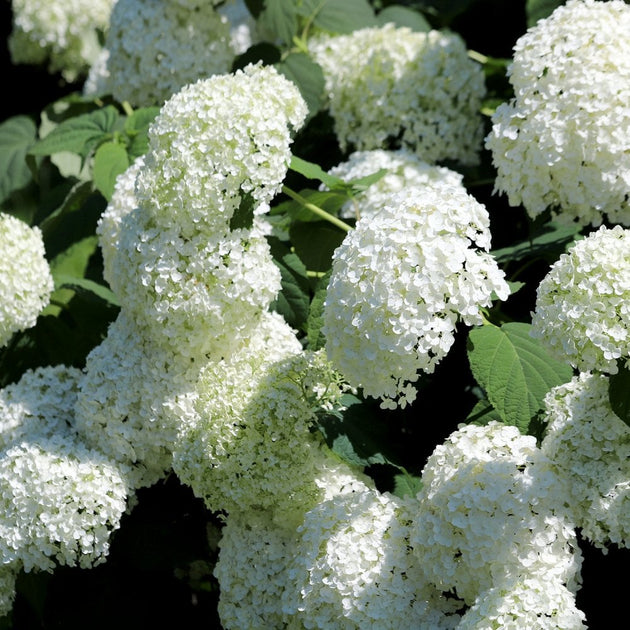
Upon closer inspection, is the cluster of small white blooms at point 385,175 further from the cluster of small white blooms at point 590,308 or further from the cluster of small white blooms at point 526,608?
the cluster of small white blooms at point 526,608

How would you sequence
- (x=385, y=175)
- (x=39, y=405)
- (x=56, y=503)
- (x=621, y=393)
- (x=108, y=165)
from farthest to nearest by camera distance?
(x=108, y=165)
(x=385, y=175)
(x=39, y=405)
(x=56, y=503)
(x=621, y=393)

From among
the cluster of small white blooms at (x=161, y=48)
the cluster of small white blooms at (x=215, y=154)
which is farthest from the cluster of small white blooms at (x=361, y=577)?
the cluster of small white blooms at (x=161, y=48)

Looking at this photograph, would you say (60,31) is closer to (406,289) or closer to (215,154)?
(215,154)

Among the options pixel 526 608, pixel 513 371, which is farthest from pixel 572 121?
pixel 526 608

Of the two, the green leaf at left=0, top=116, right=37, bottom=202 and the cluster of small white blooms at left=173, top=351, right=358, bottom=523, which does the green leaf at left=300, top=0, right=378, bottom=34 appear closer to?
the green leaf at left=0, top=116, right=37, bottom=202

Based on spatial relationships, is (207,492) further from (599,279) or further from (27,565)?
(599,279)

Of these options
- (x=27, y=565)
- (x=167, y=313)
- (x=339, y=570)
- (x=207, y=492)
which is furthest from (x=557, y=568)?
(x=27, y=565)
